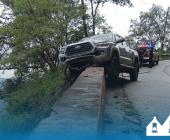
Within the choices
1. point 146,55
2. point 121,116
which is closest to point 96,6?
point 146,55

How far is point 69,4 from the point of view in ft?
96.5

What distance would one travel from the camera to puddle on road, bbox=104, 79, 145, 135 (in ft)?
31.4

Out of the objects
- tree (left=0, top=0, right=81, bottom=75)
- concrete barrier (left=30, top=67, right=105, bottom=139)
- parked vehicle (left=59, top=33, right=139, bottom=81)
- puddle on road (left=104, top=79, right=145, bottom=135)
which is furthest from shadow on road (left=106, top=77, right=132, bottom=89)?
tree (left=0, top=0, right=81, bottom=75)

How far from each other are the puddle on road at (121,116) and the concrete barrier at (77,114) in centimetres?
38

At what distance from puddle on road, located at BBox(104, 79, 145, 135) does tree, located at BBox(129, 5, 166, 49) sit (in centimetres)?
5677

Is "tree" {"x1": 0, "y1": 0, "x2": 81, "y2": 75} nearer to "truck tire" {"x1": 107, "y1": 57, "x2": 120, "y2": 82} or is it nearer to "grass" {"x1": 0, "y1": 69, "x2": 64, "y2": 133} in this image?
"grass" {"x1": 0, "y1": 69, "x2": 64, "y2": 133}

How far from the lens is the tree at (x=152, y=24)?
71.5 metres

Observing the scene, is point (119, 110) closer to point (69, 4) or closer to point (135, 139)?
point (135, 139)

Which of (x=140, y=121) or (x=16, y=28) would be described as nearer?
(x=140, y=121)

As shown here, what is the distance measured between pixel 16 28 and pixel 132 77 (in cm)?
808

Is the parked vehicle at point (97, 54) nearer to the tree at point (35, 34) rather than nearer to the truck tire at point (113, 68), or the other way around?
the truck tire at point (113, 68)

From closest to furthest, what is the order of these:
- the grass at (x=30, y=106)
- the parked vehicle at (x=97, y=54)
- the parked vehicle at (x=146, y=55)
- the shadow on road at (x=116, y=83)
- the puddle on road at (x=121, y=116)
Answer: the puddle on road at (x=121, y=116)
the grass at (x=30, y=106)
the parked vehicle at (x=97, y=54)
the shadow on road at (x=116, y=83)
the parked vehicle at (x=146, y=55)

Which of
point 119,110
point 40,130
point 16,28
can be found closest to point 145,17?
point 16,28

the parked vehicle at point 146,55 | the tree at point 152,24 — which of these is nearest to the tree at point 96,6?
the parked vehicle at point 146,55
